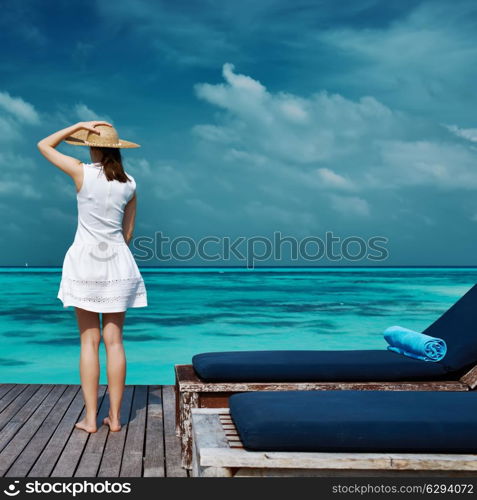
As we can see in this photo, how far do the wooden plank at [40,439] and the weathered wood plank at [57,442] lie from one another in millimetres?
19

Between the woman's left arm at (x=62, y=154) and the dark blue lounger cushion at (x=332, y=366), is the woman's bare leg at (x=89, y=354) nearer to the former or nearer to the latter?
the dark blue lounger cushion at (x=332, y=366)

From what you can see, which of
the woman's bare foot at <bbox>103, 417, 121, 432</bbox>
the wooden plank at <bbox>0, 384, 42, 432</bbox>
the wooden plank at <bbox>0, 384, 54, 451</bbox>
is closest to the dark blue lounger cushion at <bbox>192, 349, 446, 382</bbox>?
the woman's bare foot at <bbox>103, 417, 121, 432</bbox>

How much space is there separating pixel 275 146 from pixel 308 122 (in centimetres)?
193

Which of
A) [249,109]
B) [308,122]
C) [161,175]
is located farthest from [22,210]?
[308,122]

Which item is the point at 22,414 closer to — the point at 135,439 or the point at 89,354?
the point at 89,354

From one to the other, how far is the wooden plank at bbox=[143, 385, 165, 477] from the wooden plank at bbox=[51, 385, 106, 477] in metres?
0.29

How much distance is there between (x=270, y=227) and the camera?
83.5ft

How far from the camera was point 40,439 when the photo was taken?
10.8 ft

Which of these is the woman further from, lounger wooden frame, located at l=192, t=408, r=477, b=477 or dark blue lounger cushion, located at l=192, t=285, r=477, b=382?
lounger wooden frame, located at l=192, t=408, r=477, b=477

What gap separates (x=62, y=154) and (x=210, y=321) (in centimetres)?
1032

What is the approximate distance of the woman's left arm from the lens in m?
3.19

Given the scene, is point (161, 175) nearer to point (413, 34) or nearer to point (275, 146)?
point (275, 146)

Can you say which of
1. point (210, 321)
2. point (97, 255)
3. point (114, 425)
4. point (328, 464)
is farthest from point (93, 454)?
point (210, 321)

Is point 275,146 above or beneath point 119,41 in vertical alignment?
beneath
